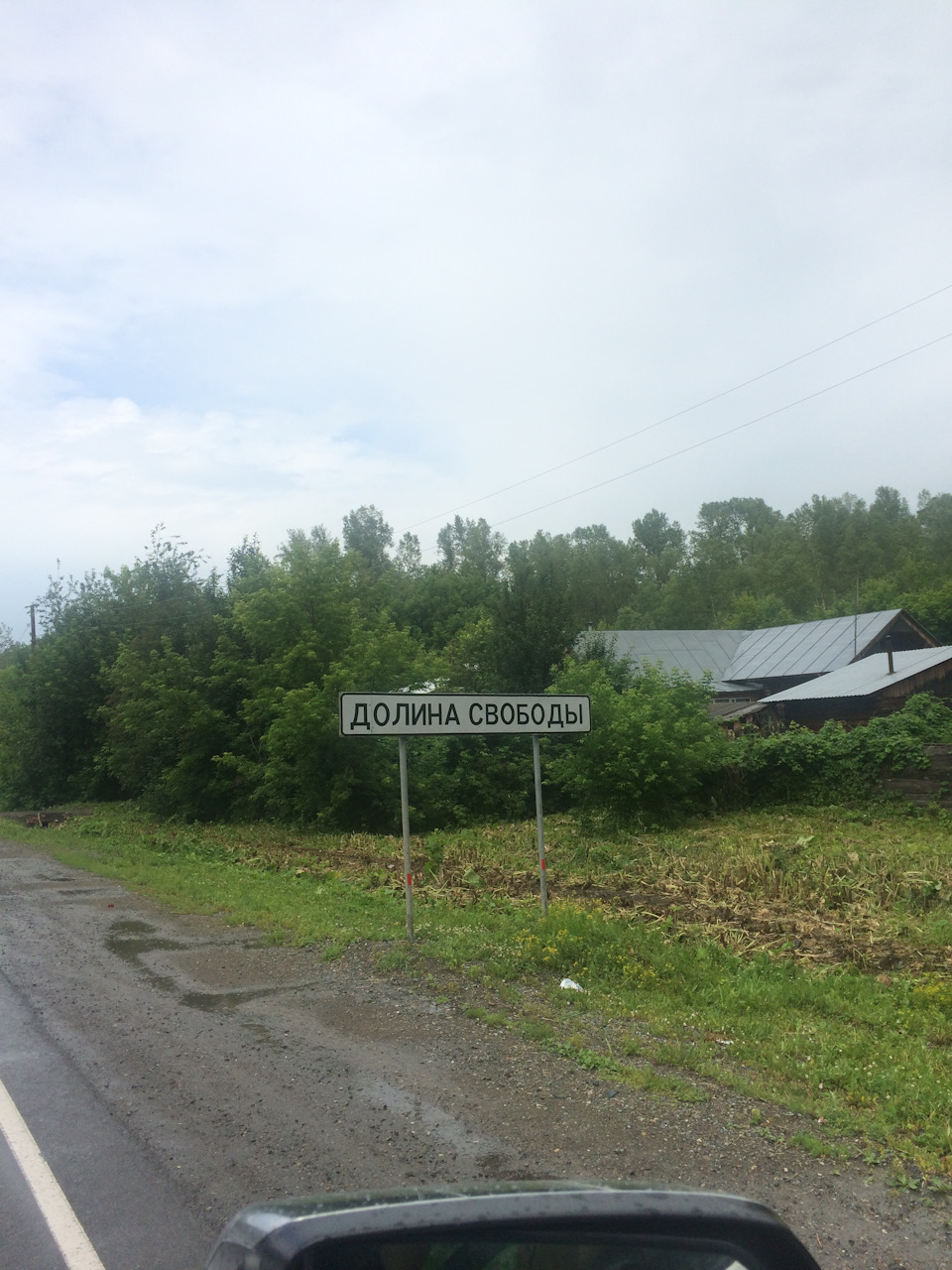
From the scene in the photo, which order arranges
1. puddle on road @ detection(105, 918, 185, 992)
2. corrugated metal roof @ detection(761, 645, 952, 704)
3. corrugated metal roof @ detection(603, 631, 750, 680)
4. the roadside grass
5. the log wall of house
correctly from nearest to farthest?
1. the roadside grass
2. puddle on road @ detection(105, 918, 185, 992)
3. the log wall of house
4. corrugated metal roof @ detection(761, 645, 952, 704)
5. corrugated metal roof @ detection(603, 631, 750, 680)

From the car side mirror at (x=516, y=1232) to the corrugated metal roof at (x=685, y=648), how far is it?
51921 millimetres

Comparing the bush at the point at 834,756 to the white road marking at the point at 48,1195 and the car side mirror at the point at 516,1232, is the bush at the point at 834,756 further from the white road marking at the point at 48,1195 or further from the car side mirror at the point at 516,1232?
the car side mirror at the point at 516,1232

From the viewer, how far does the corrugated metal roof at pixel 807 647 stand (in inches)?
1859

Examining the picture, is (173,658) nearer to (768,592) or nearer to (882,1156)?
(882,1156)

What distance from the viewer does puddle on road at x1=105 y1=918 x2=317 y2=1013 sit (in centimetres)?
823

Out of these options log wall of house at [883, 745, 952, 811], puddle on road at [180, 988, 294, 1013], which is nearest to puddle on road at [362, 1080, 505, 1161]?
puddle on road at [180, 988, 294, 1013]

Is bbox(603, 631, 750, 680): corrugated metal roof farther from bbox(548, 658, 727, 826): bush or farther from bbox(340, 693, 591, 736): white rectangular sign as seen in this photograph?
bbox(340, 693, 591, 736): white rectangular sign

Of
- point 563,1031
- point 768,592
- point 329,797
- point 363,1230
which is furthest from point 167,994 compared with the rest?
point 768,592

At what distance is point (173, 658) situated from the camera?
28.3 metres

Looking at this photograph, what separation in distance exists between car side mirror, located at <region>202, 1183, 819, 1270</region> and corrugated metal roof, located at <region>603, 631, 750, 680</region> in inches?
2044

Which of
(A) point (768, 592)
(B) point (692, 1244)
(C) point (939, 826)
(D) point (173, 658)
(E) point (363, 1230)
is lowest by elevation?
(C) point (939, 826)

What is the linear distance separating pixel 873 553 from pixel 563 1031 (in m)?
86.2

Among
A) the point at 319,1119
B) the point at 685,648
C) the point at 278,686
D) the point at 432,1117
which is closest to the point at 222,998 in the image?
the point at 319,1119

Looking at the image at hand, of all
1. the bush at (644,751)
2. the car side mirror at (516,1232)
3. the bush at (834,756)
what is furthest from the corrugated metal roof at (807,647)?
the car side mirror at (516,1232)
